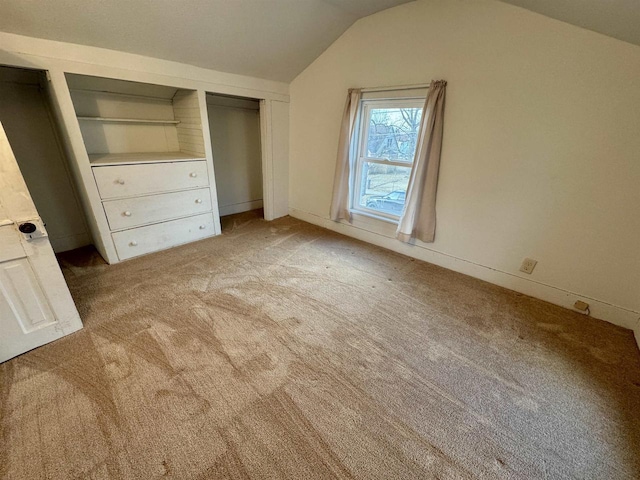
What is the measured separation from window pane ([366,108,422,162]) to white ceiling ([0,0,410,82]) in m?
0.89

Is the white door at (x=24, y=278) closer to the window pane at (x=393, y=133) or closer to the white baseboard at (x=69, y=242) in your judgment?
the white baseboard at (x=69, y=242)

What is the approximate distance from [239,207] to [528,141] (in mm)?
3550

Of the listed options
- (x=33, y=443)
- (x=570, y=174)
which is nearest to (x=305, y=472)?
(x=33, y=443)

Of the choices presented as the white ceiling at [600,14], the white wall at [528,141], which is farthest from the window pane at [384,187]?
the white ceiling at [600,14]

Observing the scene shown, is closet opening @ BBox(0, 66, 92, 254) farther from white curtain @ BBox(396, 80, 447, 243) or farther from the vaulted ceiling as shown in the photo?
white curtain @ BBox(396, 80, 447, 243)

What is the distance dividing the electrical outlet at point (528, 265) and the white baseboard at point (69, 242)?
4333 millimetres

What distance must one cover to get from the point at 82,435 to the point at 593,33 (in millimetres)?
3535

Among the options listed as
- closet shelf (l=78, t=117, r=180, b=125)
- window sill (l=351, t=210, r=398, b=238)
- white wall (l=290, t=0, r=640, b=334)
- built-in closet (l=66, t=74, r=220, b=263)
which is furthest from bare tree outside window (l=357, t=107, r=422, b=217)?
closet shelf (l=78, t=117, r=180, b=125)

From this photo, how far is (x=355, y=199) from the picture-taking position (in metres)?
3.14

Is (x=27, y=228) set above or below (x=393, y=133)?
below

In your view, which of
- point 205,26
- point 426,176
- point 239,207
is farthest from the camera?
point 239,207

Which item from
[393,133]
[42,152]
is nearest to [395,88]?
[393,133]

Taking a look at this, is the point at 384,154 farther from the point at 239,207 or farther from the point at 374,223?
the point at 239,207

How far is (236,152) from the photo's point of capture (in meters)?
3.69
